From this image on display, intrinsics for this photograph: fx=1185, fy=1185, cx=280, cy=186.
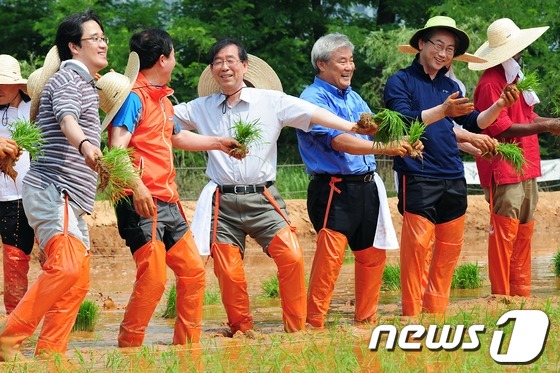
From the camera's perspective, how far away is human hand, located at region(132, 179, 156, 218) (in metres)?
6.50

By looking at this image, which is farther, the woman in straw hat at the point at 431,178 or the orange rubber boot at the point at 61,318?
the woman in straw hat at the point at 431,178

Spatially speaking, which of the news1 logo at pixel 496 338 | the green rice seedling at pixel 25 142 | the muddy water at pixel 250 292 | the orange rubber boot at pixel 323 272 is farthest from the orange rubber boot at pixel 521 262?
the green rice seedling at pixel 25 142

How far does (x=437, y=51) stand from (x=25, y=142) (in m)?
3.18

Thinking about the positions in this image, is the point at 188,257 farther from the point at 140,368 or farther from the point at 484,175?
the point at 484,175

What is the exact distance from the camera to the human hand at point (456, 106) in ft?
24.3

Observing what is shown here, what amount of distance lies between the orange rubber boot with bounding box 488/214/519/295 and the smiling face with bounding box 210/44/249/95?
249 centimetres

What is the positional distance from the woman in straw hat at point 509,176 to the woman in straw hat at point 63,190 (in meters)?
3.44

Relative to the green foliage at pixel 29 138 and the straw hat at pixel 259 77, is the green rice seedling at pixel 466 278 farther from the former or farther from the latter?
the green foliage at pixel 29 138

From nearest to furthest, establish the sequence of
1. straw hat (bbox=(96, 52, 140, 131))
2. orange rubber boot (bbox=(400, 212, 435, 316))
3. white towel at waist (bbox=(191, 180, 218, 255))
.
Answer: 1. straw hat (bbox=(96, 52, 140, 131))
2. white towel at waist (bbox=(191, 180, 218, 255))
3. orange rubber boot (bbox=(400, 212, 435, 316))

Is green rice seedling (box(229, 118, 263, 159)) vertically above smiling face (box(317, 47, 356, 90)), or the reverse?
smiling face (box(317, 47, 356, 90))

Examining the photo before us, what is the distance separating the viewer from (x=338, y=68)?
7945 millimetres

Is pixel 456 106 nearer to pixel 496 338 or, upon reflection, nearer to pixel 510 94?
pixel 510 94

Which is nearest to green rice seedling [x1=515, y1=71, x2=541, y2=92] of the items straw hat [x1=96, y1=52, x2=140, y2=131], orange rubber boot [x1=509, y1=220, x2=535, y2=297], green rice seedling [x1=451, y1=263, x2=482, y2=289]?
orange rubber boot [x1=509, y1=220, x2=535, y2=297]

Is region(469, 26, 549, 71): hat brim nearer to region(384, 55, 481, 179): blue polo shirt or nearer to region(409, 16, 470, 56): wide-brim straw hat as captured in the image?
region(409, 16, 470, 56): wide-brim straw hat
